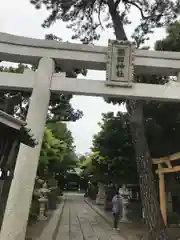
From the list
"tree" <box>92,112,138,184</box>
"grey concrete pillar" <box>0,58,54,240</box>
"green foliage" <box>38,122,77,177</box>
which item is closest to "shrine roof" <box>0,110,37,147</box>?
"grey concrete pillar" <box>0,58,54,240</box>

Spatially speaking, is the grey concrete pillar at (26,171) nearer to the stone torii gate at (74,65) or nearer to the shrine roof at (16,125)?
the stone torii gate at (74,65)

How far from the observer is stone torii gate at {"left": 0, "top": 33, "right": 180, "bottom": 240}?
824 centimetres

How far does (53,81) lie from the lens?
335 inches

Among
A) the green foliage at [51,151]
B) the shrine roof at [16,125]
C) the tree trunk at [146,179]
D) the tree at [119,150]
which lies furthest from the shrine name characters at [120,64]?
the green foliage at [51,151]

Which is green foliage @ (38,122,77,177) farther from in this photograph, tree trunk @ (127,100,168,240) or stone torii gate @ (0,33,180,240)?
stone torii gate @ (0,33,180,240)

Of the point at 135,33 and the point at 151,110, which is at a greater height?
the point at 135,33

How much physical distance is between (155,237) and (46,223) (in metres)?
6.15

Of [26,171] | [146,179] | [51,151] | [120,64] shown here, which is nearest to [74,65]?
[120,64]

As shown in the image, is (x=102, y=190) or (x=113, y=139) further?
Answer: (x=102, y=190)

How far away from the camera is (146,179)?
9.02m

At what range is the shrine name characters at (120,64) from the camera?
835cm

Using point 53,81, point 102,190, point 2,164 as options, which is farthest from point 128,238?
point 102,190

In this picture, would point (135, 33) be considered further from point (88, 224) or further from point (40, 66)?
point (88, 224)

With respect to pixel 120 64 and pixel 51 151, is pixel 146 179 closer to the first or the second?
pixel 120 64
